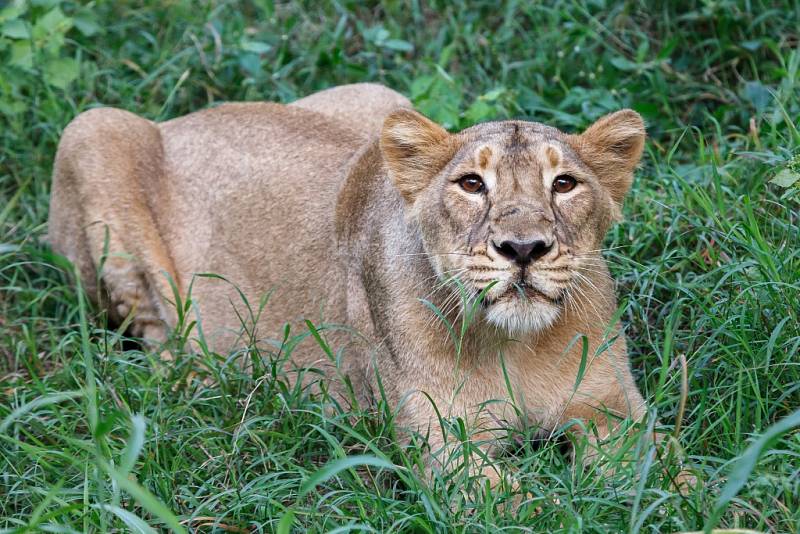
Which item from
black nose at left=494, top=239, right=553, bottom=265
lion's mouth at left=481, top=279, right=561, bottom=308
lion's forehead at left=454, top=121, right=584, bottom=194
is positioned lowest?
lion's mouth at left=481, top=279, right=561, bottom=308

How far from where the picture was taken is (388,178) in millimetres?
5047

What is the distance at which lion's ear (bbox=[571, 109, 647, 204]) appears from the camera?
469cm

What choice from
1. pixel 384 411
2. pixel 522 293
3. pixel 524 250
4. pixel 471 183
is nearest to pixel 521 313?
pixel 522 293

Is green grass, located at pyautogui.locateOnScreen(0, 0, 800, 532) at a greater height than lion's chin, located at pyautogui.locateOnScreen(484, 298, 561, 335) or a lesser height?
lesser

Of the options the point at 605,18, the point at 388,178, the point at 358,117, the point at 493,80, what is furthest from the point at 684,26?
the point at 388,178

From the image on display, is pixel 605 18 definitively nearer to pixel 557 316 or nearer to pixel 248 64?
pixel 248 64

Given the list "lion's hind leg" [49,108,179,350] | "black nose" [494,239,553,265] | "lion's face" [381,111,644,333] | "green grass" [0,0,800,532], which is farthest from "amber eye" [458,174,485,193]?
"lion's hind leg" [49,108,179,350]

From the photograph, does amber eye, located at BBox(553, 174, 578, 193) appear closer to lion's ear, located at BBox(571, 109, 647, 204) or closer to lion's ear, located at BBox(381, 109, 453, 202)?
lion's ear, located at BBox(571, 109, 647, 204)

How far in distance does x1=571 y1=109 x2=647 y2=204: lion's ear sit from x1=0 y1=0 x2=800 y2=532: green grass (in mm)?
459

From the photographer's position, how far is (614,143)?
474cm

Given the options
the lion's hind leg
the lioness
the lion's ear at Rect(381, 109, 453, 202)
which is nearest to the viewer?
the lioness

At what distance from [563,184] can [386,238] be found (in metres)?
0.84

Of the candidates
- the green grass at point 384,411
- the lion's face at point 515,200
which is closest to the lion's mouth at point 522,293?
the lion's face at point 515,200

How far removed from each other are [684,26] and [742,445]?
391 centimetres
